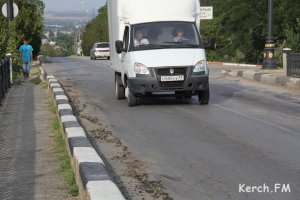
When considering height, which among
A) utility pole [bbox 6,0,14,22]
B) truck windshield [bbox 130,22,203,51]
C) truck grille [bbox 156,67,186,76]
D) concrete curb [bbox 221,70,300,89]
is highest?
utility pole [bbox 6,0,14,22]

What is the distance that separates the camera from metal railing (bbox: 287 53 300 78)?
21453 millimetres

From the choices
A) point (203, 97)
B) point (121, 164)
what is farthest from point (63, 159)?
point (203, 97)

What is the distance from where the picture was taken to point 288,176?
7.11 meters

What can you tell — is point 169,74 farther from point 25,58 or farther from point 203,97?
point 25,58

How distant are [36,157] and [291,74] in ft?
49.2

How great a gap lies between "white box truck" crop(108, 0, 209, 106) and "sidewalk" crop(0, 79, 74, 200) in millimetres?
2116

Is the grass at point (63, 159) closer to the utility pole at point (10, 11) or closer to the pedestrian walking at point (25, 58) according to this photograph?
the utility pole at point (10, 11)

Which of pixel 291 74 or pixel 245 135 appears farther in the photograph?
pixel 291 74

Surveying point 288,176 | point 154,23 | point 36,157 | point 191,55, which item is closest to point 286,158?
point 288,176

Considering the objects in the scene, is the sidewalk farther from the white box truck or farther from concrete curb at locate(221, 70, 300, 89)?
concrete curb at locate(221, 70, 300, 89)

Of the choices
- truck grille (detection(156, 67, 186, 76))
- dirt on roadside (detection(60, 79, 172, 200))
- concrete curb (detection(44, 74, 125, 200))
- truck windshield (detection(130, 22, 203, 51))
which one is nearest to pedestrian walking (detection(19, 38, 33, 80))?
truck windshield (detection(130, 22, 203, 51))

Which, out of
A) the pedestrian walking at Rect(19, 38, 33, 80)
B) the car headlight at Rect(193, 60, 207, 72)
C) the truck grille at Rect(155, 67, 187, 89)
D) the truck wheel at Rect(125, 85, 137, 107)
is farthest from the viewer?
the pedestrian walking at Rect(19, 38, 33, 80)

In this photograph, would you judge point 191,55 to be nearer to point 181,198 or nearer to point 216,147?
point 216,147

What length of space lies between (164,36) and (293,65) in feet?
28.5
